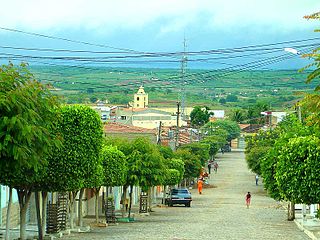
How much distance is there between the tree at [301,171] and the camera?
1275 inches

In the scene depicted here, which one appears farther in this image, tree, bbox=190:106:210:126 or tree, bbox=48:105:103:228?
tree, bbox=190:106:210:126

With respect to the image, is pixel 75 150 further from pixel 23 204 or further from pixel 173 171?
pixel 173 171

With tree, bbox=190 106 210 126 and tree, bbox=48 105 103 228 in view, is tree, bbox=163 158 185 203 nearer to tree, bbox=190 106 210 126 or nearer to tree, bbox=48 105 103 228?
tree, bbox=48 105 103 228

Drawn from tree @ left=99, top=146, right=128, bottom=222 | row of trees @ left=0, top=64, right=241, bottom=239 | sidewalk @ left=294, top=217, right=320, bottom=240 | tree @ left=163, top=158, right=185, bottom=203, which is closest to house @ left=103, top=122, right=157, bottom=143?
tree @ left=163, top=158, right=185, bottom=203

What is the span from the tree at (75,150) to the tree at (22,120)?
20.2 ft

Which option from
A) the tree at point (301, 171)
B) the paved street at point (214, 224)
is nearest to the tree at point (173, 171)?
the paved street at point (214, 224)

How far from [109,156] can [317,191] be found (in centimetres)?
1471

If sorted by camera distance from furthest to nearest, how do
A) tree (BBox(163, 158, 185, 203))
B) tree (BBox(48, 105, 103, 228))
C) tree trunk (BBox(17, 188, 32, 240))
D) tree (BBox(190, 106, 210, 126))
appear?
tree (BBox(190, 106, 210, 126))
tree (BBox(163, 158, 185, 203))
tree (BBox(48, 105, 103, 228))
tree trunk (BBox(17, 188, 32, 240))

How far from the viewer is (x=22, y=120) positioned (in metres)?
20.5

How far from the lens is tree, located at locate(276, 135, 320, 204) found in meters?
32.4

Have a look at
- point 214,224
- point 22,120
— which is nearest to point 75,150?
point 22,120

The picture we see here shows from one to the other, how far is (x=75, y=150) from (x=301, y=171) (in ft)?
25.0

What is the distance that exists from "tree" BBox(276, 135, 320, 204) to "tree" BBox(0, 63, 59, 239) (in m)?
10.8

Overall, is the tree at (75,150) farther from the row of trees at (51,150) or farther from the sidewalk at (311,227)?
the sidewalk at (311,227)
